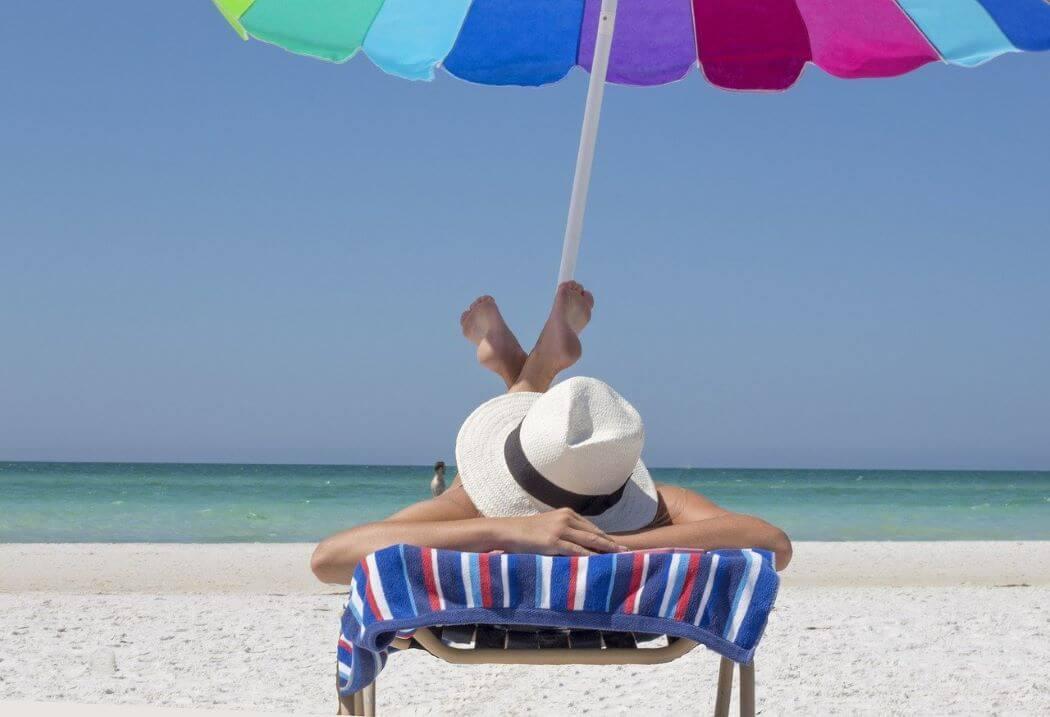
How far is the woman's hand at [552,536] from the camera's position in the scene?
2031mm

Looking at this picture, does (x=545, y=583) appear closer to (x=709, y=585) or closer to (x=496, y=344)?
(x=709, y=585)

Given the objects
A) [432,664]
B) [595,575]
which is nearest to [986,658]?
[432,664]

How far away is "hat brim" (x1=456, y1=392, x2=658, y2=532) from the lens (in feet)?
7.42

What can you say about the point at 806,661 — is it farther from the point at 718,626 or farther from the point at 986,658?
the point at 718,626

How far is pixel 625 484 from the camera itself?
2.35 meters

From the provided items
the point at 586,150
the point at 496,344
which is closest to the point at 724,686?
the point at 496,344

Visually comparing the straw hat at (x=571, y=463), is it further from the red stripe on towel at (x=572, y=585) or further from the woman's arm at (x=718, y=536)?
the red stripe on towel at (x=572, y=585)

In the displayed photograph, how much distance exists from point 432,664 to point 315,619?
165 centimetres

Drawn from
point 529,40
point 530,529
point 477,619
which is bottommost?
point 477,619

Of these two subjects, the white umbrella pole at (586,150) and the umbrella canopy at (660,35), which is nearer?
the white umbrella pole at (586,150)

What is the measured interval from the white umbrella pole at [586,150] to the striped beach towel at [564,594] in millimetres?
1579

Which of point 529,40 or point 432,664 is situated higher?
point 529,40

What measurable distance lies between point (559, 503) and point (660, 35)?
223 cm

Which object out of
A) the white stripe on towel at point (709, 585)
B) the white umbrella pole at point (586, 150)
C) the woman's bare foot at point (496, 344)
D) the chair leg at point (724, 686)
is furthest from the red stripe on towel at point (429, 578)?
the white umbrella pole at point (586, 150)
